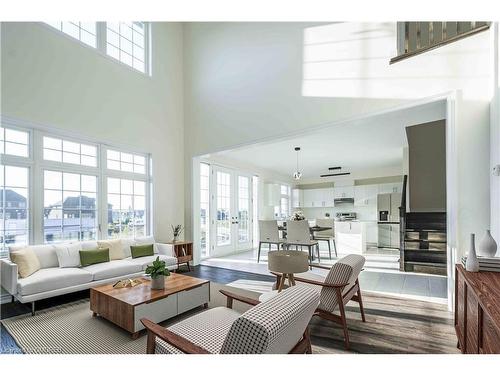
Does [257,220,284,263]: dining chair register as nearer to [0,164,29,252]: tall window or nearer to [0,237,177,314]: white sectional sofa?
[0,237,177,314]: white sectional sofa

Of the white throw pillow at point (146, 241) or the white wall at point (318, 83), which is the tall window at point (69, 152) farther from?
the white wall at point (318, 83)

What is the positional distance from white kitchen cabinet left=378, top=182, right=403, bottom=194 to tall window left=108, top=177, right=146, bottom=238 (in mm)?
7610

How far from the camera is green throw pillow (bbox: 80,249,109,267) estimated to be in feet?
12.7

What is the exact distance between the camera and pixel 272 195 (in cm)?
895

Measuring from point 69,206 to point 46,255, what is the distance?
2.87ft

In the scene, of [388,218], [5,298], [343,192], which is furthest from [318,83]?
[343,192]

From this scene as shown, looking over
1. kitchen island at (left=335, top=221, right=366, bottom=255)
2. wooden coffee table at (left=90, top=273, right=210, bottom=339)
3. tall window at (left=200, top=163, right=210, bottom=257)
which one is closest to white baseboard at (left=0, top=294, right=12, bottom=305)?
wooden coffee table at (left=90, top=273, right=210, bottom=339)

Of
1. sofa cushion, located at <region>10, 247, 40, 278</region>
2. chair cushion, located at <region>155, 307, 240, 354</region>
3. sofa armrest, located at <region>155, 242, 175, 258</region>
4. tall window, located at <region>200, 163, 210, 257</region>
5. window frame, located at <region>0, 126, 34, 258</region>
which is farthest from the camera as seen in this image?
tall window, located at <region>200, 163, 210, 257</region>

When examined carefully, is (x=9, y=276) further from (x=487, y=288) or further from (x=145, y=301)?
(x=487, y=288)

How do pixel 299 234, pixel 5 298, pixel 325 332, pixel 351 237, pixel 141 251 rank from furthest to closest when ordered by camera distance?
pixel 351 237 → pixel 299 234 → pixel 141 251 → pixel 5 298 → pixel 325 332

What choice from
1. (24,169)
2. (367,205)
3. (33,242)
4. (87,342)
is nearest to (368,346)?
(87,342)

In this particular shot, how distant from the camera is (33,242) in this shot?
385cm
